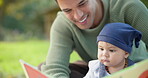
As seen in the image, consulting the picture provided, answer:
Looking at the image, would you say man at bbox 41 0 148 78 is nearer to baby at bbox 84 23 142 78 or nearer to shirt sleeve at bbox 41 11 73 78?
shirt sleeve at bbox 41 11 73 78

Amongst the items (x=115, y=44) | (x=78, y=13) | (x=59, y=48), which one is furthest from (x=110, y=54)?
(x=59, y=48)

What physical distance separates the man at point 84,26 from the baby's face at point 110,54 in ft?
1.06

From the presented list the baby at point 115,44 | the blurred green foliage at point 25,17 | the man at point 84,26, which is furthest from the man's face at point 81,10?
the blurred green foliage at point 25,17

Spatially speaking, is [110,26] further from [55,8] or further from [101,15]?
[55,8]

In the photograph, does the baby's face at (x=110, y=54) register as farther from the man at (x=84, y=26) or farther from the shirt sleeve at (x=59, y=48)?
the shirt sleeve at (x=59, y=48)

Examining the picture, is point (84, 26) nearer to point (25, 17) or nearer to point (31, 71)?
point (31, 71)

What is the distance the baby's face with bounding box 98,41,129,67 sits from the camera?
1.61m

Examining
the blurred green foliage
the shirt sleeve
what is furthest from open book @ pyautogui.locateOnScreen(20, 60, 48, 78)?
the blurred green foliage

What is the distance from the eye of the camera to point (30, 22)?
19.6m

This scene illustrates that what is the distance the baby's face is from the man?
0.32 meters

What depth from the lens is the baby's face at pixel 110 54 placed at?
161cm

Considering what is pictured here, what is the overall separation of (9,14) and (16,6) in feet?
6.49

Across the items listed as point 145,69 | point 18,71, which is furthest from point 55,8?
point 145,69

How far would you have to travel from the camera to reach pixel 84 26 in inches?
76.6
